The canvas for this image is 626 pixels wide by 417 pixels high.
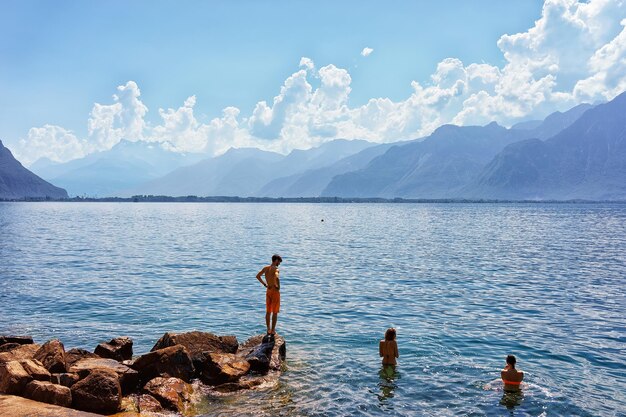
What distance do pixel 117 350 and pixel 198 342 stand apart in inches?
114

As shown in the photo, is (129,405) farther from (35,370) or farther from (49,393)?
(35,370)

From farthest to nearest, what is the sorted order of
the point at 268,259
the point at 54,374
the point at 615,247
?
the point at 615,247, the point at 268,259, the point at 54,374

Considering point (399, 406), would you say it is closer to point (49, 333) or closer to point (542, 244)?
point (49, 333)

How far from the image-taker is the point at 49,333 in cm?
2447

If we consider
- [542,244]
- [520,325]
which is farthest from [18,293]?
[542,244]

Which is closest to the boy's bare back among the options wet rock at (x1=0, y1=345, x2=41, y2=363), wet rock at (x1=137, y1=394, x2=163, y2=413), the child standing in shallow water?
the child standing in shallow water

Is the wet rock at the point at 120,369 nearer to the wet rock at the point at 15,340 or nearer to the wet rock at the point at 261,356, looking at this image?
the wet rock at the point at 261,356

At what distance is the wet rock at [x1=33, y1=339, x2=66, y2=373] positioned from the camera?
15719mm

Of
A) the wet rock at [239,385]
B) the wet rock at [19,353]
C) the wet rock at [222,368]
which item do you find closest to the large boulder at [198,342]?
the wet rock at [222,368]

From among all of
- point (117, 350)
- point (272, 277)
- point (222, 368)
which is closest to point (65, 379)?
point (117, 350)

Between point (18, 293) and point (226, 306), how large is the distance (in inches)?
622

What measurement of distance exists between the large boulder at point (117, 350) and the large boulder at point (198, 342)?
3.55ft

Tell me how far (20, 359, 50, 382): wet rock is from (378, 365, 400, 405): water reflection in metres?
9.90

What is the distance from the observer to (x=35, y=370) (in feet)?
46.7
